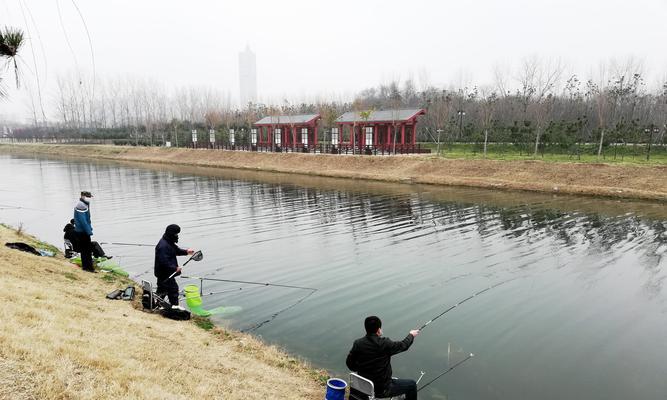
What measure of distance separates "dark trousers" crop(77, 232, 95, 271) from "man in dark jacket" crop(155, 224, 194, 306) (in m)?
3.09

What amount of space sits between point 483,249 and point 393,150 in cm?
2768

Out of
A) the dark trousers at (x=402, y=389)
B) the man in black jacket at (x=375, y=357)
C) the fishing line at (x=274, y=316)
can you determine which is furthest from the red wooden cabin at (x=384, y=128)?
the man in black jacket at (x=375, y=357)

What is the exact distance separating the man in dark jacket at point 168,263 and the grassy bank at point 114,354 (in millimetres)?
584

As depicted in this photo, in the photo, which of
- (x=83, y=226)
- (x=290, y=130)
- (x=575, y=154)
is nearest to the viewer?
(x=83, y=226)

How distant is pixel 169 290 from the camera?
8367 mm

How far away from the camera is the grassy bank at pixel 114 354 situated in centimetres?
435

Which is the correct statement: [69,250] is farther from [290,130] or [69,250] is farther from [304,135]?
[290,130]

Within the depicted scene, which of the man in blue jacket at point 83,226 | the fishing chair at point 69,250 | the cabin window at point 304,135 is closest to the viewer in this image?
the man in blue jacket at point 83,226

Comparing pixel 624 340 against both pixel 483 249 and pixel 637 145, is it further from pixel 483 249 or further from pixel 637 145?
pixel 637 145

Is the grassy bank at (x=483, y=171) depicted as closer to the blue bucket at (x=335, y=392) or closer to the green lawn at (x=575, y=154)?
the green lawn at (x=575, y=154)

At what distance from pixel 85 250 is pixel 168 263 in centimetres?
351

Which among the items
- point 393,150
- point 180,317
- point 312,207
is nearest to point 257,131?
point 393,150

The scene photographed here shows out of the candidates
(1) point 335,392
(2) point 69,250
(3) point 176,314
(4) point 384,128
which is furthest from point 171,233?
(4) point 384,128

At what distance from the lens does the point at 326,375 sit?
21.9ft
